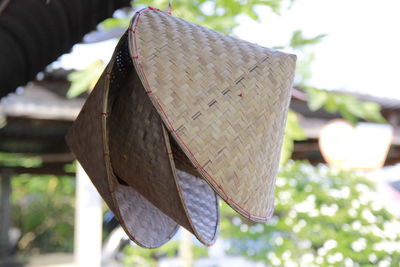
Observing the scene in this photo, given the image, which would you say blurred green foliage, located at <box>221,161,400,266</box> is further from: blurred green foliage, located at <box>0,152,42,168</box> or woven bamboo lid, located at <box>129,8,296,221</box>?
woven bamboo lid, located at <box>129,8,296,221</box>

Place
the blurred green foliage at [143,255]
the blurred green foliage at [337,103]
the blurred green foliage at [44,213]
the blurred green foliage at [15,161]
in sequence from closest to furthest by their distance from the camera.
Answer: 1. the blurred green foliage at [337,103]
2. the blurred green foliage at [143,255]
3. the blurred green foliage at [15,161]
4. the blurred green foliage at [44,213]

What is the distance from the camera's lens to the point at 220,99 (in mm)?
751

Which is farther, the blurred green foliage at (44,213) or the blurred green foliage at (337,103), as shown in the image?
the blurred green foliage at (44,213)

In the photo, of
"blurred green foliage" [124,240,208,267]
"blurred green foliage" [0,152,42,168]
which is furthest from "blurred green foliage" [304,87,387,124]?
"blurred green foliage" [0,152,42,168]

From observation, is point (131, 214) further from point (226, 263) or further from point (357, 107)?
point (226, 263)

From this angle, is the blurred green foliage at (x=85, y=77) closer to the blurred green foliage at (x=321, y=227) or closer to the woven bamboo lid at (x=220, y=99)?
the woven bamboo lid at (x=220, y=99)

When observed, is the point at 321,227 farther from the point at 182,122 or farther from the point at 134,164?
the point at 182,122

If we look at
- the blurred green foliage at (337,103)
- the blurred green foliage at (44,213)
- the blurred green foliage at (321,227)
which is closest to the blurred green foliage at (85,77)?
the blurred green foliage at (337,103)

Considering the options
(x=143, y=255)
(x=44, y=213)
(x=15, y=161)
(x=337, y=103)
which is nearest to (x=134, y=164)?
(x=337, y=103)

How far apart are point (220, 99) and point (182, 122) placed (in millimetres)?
76

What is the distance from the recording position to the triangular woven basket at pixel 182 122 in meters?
0.72

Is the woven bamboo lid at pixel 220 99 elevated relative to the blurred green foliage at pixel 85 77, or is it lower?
elevated

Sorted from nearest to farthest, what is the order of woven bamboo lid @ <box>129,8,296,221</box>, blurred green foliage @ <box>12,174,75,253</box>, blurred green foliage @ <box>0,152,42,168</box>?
woven bamboo lid @ <box>129,8,296,221</box>, blurred green foliage @ <box>0,152,42,168</box>, blurred green foliage @ <box>12,174,75,253</box>

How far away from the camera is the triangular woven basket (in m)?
0.72
